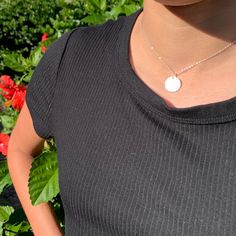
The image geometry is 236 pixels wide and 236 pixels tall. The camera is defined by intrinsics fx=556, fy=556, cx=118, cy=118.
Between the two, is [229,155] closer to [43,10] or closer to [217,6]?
[217,6]

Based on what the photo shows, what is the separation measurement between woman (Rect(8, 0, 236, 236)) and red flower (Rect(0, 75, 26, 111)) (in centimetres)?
42

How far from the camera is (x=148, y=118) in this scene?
104 cm

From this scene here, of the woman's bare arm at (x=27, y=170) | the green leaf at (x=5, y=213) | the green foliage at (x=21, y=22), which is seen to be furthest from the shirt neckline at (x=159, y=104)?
the green foliage at (x=21, y=22)

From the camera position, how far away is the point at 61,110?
3.92 ft

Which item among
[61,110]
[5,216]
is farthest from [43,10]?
[61,110]

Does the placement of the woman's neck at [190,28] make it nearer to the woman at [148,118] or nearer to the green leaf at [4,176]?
the woman at [148,118]

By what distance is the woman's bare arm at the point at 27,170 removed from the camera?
145 centimetres

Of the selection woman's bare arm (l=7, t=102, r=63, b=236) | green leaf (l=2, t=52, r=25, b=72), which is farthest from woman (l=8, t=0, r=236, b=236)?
green leaf (l=2, t=52, r=25, b=72)

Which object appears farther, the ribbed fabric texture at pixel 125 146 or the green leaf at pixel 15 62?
the green leaf at pixel 15 62

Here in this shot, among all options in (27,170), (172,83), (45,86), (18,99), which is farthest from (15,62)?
(172,83)

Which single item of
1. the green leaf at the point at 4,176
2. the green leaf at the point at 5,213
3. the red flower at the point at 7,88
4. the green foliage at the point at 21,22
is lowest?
the green foliage at the point at 21,22

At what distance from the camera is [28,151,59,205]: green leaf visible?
1460 mm

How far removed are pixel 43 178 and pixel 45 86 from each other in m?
0.34

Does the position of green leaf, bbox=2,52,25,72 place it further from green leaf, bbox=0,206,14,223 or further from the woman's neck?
the woman's neck
